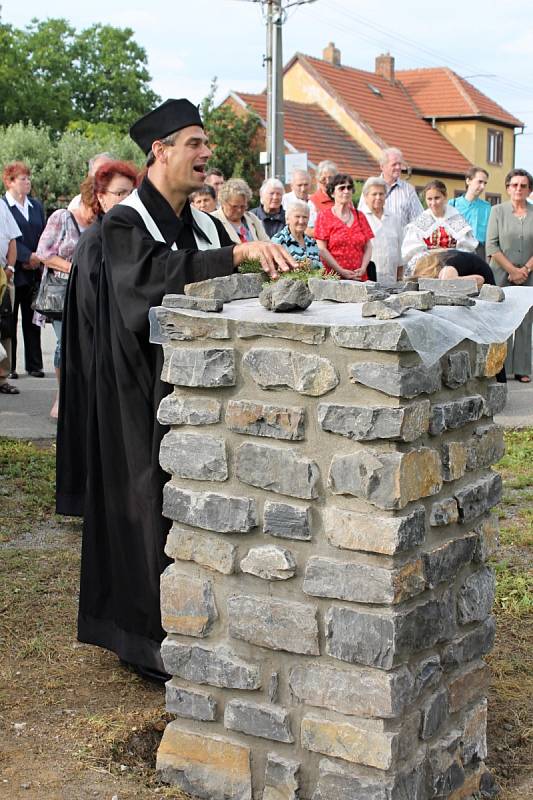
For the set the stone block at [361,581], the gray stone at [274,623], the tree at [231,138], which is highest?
the tree at [231,138]

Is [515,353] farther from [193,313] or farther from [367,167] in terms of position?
[367,167]

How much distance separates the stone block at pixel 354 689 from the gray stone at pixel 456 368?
0.78 m

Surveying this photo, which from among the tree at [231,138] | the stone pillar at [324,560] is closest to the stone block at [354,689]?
the stone pillar at [324,560]

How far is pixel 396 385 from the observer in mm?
2678

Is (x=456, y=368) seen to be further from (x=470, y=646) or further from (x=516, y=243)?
(x=516, y=243)

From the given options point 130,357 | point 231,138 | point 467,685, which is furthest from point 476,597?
point 231,138

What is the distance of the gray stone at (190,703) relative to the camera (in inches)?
123

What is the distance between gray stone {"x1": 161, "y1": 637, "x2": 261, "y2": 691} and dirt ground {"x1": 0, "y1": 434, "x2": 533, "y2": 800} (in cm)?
38

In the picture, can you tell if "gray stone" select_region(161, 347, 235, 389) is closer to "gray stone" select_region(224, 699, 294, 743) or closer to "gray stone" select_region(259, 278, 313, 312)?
"gray stone" select_region(259, 278, 313, 312)

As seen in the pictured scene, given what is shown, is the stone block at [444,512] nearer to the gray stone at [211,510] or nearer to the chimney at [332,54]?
the gray stone at [211,510]

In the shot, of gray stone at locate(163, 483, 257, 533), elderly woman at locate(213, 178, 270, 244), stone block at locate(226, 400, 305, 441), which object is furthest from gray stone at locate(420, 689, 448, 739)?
elderly woman at locate(213, 178, 270, 244)

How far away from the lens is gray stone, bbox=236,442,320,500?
287 cm

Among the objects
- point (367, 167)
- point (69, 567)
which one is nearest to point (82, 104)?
point (367, 167)

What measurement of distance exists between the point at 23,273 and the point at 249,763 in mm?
7850
